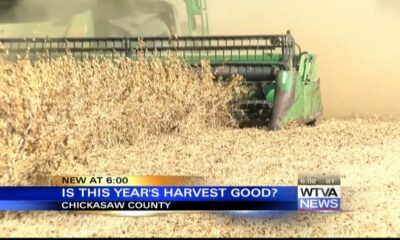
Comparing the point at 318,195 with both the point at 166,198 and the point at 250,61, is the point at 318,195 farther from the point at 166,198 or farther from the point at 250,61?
the point at 250,61

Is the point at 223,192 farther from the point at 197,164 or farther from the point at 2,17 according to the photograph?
the point at 2,17

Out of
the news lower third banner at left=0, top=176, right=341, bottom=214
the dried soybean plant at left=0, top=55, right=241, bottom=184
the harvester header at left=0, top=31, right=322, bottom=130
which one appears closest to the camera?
the news lower third banner at left=0, top=176, right=341, bottom=214

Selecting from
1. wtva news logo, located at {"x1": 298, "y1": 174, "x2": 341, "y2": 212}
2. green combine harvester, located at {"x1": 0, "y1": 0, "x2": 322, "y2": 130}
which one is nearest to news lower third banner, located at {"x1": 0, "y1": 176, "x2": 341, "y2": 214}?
wtva news logo, located at {"x1": 298, "y1": 174, "x2": 341, "y2": 212}

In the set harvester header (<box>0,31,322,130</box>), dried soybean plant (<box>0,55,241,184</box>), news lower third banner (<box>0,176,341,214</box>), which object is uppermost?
harvester header (<box>0,31,322,130</box>)

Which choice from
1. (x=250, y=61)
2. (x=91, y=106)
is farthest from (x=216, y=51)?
(x=91, y=106)

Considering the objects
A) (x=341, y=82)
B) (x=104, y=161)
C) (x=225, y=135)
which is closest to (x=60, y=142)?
(x=104, y=161)

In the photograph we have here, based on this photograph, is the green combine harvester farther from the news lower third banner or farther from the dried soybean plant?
the news lower third banner

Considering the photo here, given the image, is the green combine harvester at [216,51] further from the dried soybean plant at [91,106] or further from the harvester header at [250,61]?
the dried soybean plant at [91,106]

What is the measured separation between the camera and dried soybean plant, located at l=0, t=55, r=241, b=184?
12.9 ft

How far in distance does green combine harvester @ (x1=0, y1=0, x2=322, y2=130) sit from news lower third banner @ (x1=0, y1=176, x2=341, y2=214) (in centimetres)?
315

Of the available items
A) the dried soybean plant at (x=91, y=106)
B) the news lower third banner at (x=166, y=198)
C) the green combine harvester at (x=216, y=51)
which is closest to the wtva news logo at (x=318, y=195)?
the news lower third banner at (x=166, y=198)

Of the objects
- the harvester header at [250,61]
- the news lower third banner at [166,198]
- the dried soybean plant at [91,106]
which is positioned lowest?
the news lower third banner at [166,198]

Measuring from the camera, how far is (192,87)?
677 centimetres

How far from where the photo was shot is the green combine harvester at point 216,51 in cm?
693
